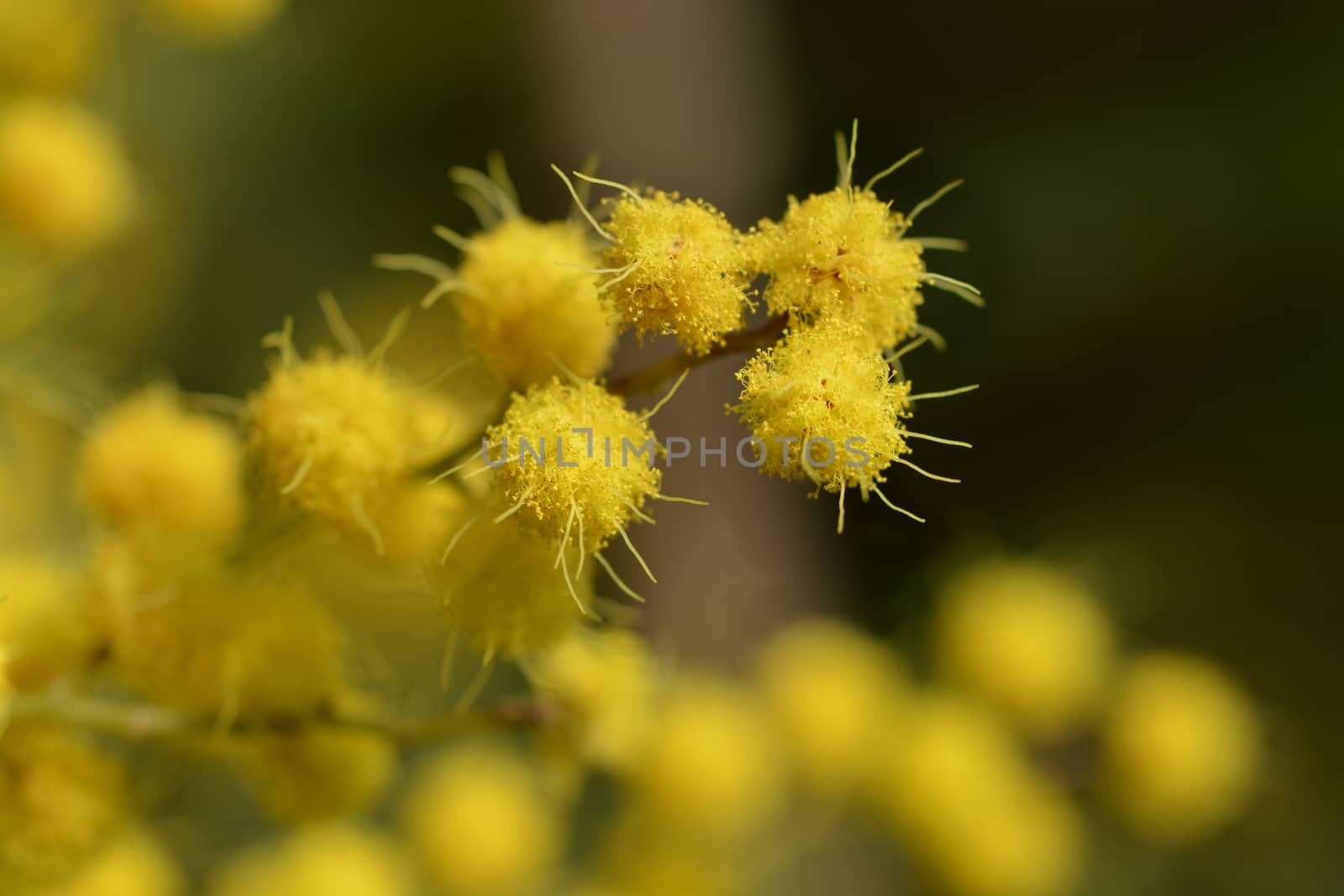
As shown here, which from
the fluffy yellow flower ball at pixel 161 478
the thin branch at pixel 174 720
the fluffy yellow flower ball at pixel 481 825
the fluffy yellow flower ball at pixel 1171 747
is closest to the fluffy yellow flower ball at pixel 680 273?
the thin branch at pixel 174 720

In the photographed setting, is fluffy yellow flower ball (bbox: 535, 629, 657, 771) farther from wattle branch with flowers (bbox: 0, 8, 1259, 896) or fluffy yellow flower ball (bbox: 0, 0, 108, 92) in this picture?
fluffy yellow flower ball (bbox: 0, 0, 108, 92)

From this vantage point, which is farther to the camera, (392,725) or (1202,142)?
(1202,142)

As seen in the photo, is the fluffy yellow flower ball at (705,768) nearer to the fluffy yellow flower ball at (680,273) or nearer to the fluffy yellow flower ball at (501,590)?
the fluffy yellow flower ball at (501,590)

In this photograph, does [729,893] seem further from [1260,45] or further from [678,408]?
[1260,45]

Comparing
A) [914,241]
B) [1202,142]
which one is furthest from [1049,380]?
[914,241]

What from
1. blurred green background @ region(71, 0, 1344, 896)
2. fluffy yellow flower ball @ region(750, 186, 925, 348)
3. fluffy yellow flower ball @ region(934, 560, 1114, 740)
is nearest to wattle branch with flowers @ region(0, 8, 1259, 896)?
fluffy yellow flower ball @ region(750, 186, 925, 348)
